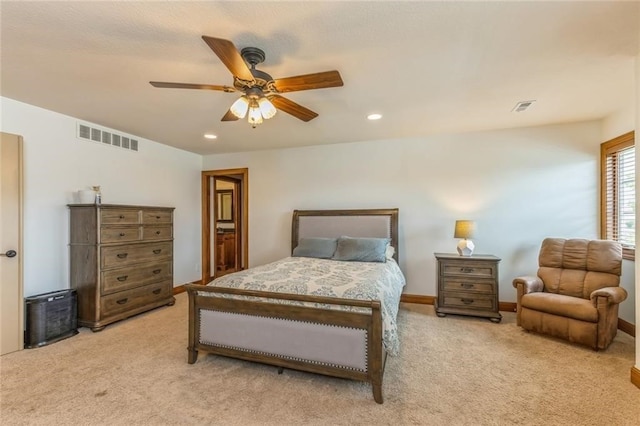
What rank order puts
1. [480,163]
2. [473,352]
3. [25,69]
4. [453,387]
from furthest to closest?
1. [480,163]
2. [473,352]
3. [25,69]
4. [453,387]

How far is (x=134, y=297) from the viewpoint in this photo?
3.76m

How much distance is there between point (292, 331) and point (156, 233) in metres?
2.84

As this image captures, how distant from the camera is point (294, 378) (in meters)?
2.36

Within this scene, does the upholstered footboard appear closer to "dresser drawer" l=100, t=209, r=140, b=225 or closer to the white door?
"dresser drawer" l=100, t=209, r=140, b=225

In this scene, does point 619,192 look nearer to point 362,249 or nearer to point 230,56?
point 362,249

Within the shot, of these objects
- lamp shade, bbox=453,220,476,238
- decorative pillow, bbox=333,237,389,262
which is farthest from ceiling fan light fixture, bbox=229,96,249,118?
lamp shade, bbox=453,220,476,238

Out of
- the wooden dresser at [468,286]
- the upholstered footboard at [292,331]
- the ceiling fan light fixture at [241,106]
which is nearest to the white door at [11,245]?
the upholstered footboard at [292,331]

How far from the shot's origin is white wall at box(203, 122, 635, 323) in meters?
3.85

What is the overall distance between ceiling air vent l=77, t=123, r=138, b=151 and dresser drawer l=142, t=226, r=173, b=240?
1.24 m

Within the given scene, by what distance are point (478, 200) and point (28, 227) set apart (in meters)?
5.50

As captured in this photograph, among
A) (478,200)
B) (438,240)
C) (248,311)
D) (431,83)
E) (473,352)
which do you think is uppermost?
(431,83)

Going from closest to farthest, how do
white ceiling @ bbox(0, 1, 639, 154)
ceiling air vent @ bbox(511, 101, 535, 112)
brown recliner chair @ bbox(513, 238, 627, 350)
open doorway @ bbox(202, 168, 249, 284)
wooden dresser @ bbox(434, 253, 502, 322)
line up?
white ceiling @ bbox(0, 1, 639, 154)
brown recliner chair @ bbox(513, 238, 627, 350)
ceiling air vent @ bbox(511, 101, 535, 112)
wooden dresser @ bbox(434, 253, 502, 322)
open doorway @ bbox(202, 168, 249, 284)

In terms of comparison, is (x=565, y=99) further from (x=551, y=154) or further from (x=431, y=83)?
(x=431, y=83)

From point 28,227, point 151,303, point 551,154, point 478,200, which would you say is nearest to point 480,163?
point 478,200
